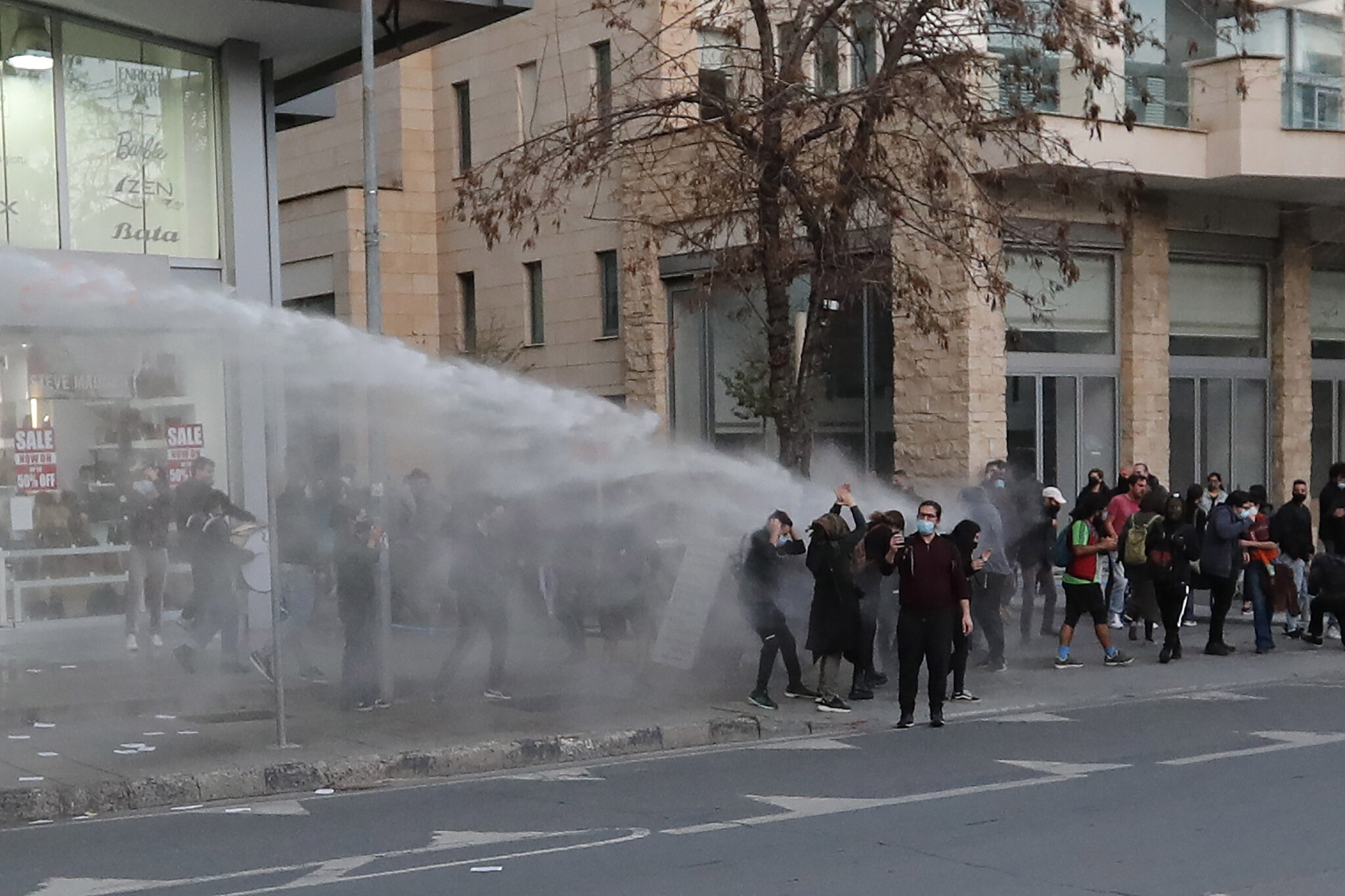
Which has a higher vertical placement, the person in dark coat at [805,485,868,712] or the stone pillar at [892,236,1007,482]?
the stone pillar at [892,236,1007,482]

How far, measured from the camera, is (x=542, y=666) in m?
14.2

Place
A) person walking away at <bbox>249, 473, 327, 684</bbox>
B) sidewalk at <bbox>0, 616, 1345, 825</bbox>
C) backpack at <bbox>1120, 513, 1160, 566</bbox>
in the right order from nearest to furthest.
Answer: sidewalk at <bbox>0, 616, 1345, 825</bbox>
person walking away at <bbox>249, 473, 327, 684</bbox>
backpack at <bbox>1120, 513, 1160, 566</bbox>

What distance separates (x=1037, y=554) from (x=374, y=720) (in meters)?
7.67

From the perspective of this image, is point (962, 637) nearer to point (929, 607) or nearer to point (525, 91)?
point (929, 607)

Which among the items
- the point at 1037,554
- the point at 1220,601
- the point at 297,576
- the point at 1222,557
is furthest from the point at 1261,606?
the point at 297,576

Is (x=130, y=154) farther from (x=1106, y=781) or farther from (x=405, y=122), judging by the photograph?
(x=405, y=122)

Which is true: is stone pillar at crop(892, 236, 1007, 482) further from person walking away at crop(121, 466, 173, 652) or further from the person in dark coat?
person walking away at crop(121, 466, 173, 652)

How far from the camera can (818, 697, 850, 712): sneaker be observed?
1267 cm

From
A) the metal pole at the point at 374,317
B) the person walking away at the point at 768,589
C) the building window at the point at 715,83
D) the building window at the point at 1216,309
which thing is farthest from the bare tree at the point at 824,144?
the building window at the point at 1216,309

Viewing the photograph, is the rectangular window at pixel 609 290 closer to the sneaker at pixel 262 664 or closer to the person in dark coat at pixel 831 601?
the sneaker at pixel 262 664

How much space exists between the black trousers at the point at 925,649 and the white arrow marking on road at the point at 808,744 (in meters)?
0.69

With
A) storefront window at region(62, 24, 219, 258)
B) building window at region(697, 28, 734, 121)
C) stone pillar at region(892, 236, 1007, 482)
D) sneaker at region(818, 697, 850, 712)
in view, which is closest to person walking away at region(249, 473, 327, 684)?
storefront window at region(62, 24, 219, 258)

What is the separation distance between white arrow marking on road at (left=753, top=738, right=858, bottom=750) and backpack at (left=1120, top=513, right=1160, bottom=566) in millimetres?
5405

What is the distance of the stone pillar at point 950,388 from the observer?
2003 centimetres
